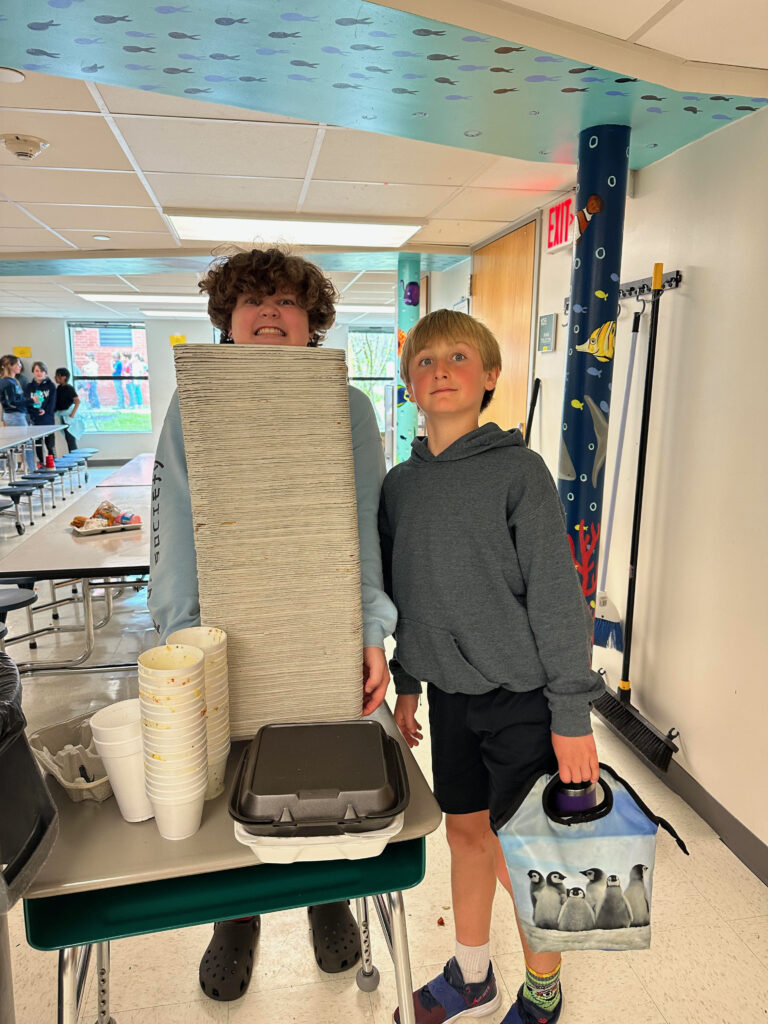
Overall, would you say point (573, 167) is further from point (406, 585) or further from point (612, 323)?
point (406, 585)

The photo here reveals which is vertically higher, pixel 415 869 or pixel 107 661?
pixel 415 869

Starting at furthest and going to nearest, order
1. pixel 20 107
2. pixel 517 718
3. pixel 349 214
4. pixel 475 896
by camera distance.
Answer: pixel 349 214, pixel 20 107, pixel 475 896, pixel 517 718

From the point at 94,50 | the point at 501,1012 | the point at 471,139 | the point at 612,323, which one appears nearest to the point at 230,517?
the point at 501,1012

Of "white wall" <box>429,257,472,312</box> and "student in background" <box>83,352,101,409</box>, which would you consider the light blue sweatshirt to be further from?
"student in background" <box>83,352,101,409</box>

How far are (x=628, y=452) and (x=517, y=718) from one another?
1.87 meters

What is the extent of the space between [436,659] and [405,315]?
4984 millimetres

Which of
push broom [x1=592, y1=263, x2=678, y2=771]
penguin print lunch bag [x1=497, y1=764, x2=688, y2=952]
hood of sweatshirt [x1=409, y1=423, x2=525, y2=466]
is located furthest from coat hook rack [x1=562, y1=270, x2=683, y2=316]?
penguin print lunch bag [x1=497, y1=764, x2=688, y2=952]

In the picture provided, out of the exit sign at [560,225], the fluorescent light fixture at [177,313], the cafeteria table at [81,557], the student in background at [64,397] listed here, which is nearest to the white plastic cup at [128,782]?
the cafeteria table at [81,557]

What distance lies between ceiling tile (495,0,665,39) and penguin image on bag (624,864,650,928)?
185cm

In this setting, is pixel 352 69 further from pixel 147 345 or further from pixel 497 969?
pixel 147 345

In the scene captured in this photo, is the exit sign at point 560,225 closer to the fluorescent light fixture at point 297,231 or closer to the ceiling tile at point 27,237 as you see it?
the fluorescent light fixture at point 297,231

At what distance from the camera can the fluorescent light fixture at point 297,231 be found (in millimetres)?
4168

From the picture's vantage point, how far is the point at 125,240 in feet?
15.6

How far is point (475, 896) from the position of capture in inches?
58.3
